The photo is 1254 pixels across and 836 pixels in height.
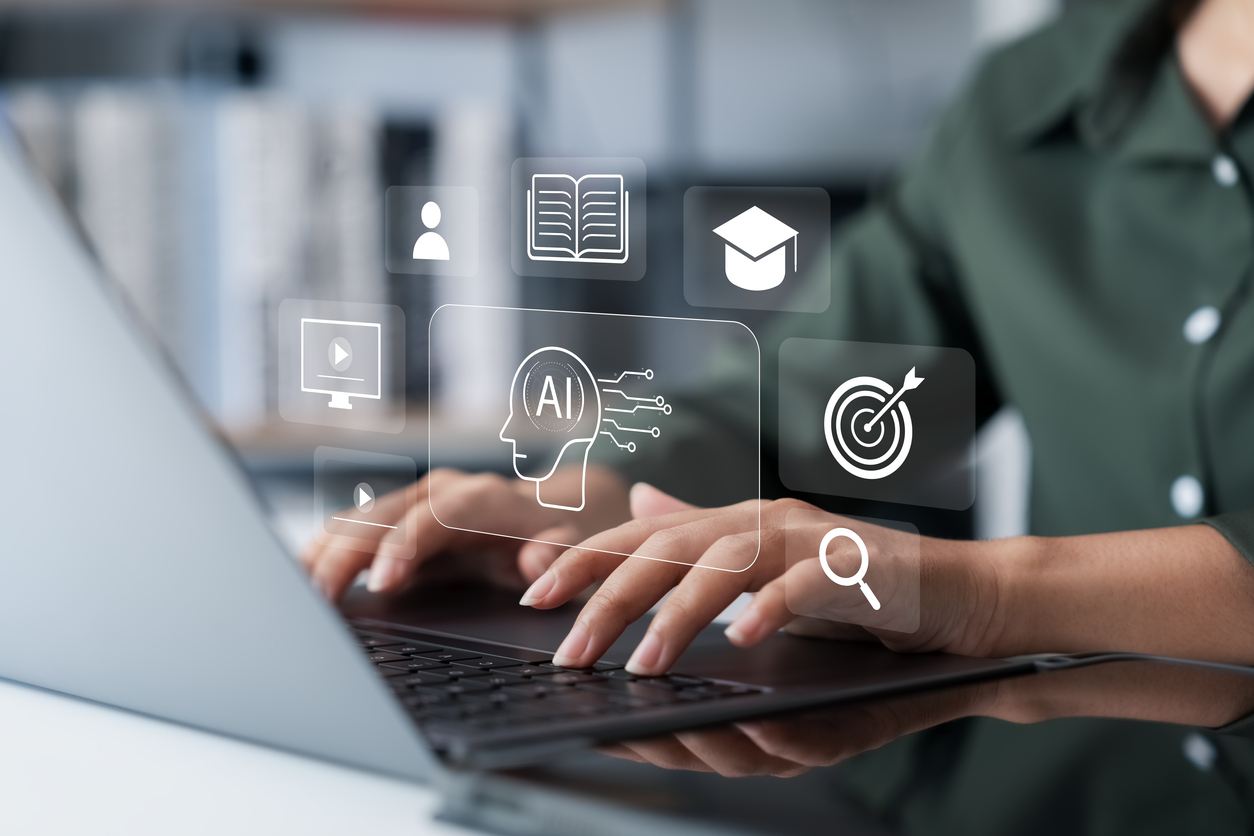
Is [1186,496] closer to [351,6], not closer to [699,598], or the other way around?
[699,598]

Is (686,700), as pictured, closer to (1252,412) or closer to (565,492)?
(565,492)

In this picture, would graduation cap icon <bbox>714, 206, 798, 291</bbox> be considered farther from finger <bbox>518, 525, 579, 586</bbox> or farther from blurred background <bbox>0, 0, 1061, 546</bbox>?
blurred background <bbox>0, 0, 1061, 546</bbox>

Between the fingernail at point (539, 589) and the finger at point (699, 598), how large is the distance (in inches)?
1.9

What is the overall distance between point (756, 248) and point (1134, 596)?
0.67ft

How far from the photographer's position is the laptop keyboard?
266 millimetres

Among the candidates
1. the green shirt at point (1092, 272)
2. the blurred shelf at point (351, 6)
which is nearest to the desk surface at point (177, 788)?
the green shirt at point (1092, 272)

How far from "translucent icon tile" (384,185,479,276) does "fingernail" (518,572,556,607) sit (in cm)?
12

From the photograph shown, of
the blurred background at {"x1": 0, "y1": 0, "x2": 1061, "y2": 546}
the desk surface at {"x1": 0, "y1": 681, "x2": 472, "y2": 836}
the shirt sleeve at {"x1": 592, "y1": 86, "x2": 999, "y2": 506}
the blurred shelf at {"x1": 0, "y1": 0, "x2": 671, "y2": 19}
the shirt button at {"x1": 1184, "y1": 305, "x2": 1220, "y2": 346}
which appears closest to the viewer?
the desk surface at {"x1": 0, "y1": 681, "x2": 472, "y2": 836}

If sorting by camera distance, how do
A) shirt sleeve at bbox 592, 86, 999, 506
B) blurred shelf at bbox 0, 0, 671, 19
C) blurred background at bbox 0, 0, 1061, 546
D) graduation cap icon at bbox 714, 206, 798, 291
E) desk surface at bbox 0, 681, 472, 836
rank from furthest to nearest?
blurred shelf at bbox 0, 0, 671, 19, blurred background at bbox 0, 0, 1061, 546, shirt sleeve at bbox 592, 86, 999, 506, graduation cap icon at bbox 714, 206, 798, 291, desk surface at bbox 0, 681, 472, 836

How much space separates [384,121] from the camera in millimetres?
1217

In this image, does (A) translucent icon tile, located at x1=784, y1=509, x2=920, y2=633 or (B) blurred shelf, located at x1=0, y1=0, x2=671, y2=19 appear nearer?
(A) translucent icon tile, located at x1=784, y1=509, x2=920, y2=633

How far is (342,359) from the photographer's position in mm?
413

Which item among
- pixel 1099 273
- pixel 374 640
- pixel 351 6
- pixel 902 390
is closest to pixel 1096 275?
pixel 1099 273

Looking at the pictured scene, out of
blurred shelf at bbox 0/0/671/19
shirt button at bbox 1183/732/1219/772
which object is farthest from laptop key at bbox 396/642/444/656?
blurred shelf at bbox 0/0/671/19
